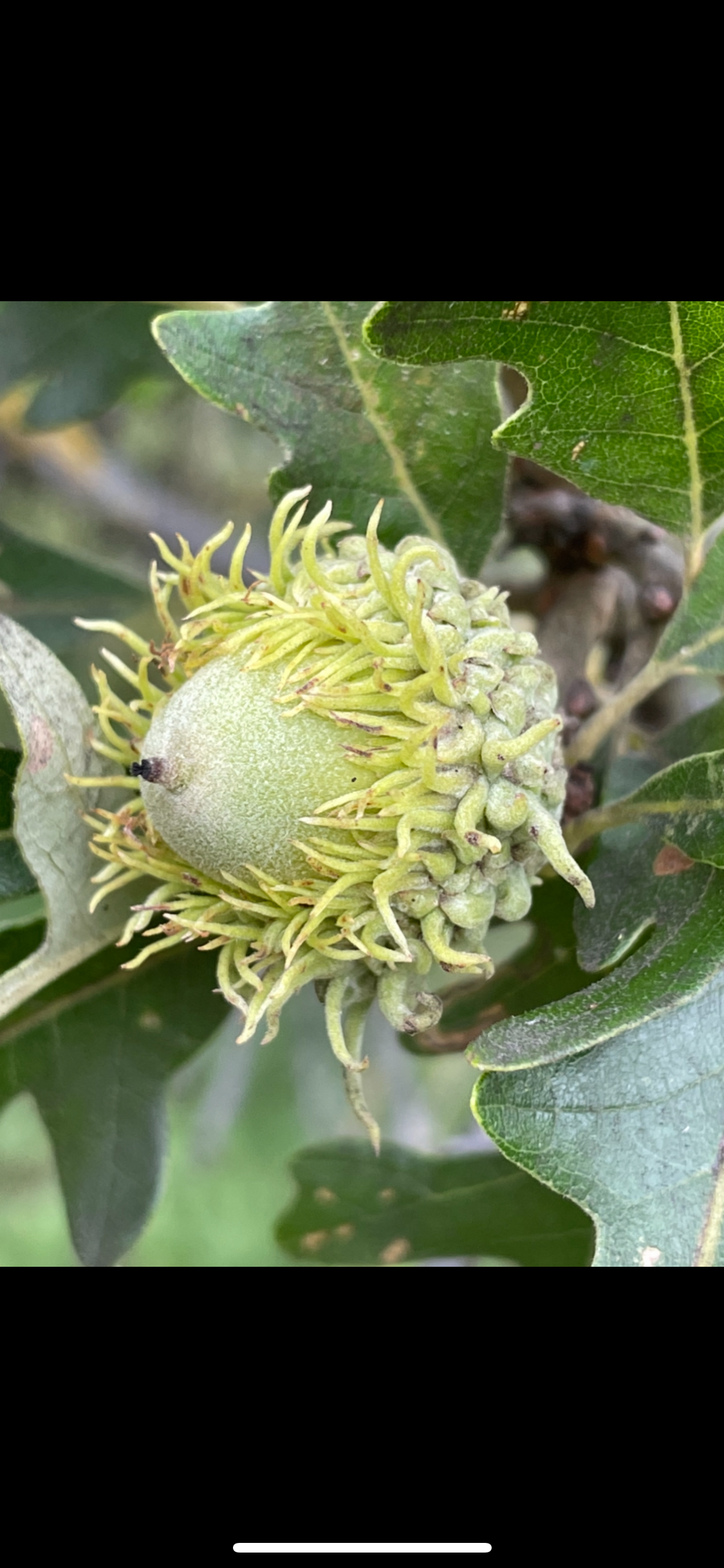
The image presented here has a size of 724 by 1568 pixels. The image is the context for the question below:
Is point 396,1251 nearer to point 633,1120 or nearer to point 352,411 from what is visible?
point 633,1120

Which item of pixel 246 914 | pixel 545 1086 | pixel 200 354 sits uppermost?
pixel 200 354

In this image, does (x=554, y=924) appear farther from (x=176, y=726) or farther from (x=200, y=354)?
(x=200, y=354)

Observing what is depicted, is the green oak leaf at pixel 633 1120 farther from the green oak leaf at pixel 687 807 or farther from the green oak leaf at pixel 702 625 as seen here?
the green oak leaf at pixel 702 625

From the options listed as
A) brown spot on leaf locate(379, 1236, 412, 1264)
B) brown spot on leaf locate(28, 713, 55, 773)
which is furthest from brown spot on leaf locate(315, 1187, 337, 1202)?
brown spot on leaf locate(28, 713, 55, 773)

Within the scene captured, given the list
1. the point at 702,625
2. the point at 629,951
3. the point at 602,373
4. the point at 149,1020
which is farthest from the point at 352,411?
the point at 149,1020

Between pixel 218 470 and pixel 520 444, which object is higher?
pixel 520 444

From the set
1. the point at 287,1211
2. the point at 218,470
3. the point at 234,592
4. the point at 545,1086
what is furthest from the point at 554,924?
the point at 218,470
